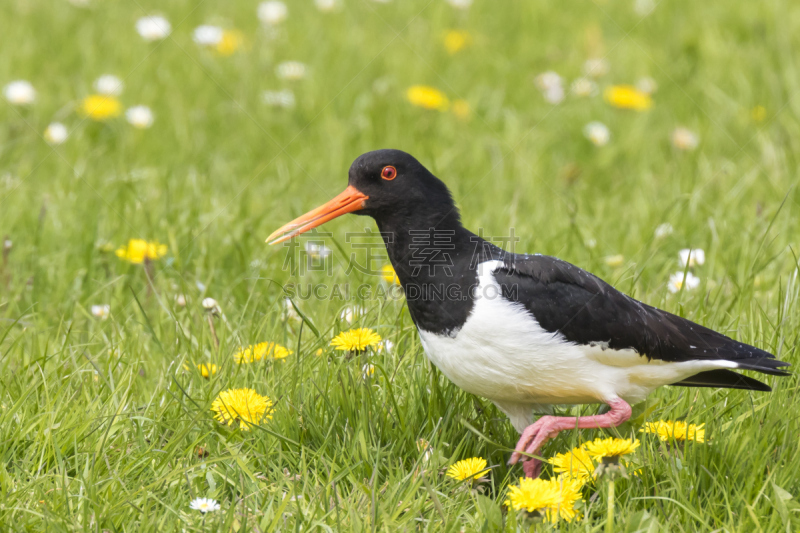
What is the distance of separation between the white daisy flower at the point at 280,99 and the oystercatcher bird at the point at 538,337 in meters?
3.47

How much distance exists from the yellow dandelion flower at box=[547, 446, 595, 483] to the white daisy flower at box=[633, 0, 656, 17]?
655 cm

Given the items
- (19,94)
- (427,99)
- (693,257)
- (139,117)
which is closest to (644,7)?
(427,99)

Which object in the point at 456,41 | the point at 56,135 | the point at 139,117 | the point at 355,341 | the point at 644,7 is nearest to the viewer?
the point at 355,341

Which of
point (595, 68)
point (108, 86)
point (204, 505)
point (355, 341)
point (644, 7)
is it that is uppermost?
point (644, 7)

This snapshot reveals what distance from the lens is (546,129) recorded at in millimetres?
6523

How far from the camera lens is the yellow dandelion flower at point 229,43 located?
7.11 m

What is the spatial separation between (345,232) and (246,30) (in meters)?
3.71

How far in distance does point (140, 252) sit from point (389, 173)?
171 cm

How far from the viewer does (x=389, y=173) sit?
3215 millimetres

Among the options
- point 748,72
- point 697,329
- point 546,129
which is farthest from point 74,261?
point 748,72

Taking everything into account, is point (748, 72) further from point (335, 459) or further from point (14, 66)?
point (14, 66)

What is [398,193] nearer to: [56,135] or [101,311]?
[101,311]

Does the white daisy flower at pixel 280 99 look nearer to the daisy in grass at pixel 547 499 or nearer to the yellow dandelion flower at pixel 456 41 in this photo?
the yellow dandelion flower at pixel 456 41

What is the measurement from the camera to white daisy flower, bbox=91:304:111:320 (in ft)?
12.8
